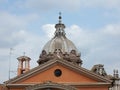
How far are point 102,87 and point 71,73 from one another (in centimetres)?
364

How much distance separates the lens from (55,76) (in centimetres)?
3984

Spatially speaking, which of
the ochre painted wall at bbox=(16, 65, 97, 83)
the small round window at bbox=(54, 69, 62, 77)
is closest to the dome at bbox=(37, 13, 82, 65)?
the small round window at bbox=(54, 69, 62, 77)

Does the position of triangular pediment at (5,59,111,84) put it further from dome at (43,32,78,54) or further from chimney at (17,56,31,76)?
dome at (43,32,78,54)

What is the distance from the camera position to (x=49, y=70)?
39.9 metres

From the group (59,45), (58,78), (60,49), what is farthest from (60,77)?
(59,45)

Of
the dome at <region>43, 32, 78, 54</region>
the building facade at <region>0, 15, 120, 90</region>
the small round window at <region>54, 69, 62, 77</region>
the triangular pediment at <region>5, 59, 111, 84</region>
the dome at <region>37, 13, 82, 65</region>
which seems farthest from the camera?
the dome at <region>43, 32, 78, 54</region>

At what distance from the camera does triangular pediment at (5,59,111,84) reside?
39.5m

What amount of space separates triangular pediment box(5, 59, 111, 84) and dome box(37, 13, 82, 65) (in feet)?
51.2

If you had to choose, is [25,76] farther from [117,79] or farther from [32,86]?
[117,79]

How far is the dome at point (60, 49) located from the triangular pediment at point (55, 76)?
51.2 feet

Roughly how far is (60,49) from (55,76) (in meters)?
17.4

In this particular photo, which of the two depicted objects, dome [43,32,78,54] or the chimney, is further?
dome [43,32,78,54]

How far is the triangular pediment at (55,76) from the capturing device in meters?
39.5

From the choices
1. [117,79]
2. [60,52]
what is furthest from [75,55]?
[117,79]
